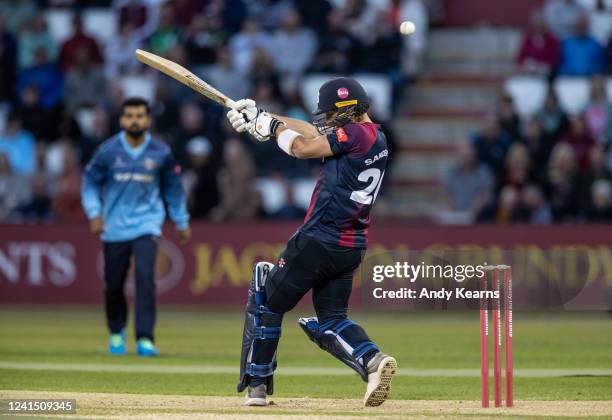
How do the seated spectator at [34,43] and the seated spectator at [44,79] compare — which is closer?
the seated spectator at [44,79]

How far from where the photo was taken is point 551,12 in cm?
2369

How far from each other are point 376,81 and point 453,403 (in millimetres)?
13101

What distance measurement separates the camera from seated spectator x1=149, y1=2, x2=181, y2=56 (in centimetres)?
2322

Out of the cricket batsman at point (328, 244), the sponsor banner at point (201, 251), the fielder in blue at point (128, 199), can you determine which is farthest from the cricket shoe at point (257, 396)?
the sponsor banner at point (201, 251)

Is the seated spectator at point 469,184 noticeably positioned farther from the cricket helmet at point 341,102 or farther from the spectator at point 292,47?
the cricket helmet at point 341,102

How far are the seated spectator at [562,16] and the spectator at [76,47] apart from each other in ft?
24.6

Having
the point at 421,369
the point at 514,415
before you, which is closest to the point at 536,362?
the point at 421,369

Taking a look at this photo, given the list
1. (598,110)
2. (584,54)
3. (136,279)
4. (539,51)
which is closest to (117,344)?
(136,279)

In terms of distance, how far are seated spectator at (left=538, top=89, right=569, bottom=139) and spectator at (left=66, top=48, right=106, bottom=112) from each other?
7086mm

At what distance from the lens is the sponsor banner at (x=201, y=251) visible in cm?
2028

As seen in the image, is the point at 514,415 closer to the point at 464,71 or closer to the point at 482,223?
the point at 482,223

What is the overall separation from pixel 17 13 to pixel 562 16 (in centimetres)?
935

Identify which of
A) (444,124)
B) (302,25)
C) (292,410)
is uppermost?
(302,25)

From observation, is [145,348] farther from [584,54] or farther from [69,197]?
[584,54]
